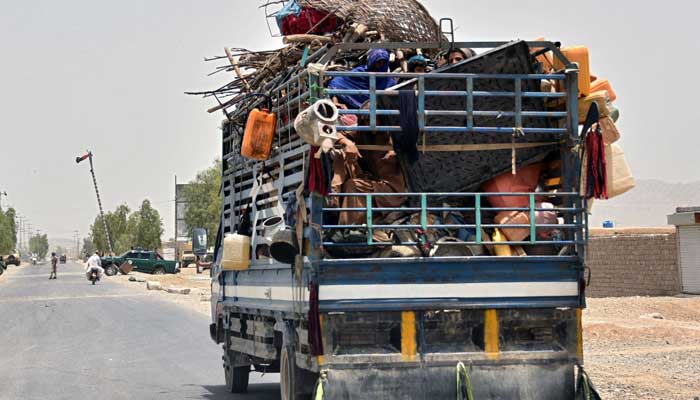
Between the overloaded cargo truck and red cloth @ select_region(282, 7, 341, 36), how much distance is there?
1829 millimetres

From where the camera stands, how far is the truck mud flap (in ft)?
23.7

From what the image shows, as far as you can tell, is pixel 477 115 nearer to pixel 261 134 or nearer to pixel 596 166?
pixel 596 166

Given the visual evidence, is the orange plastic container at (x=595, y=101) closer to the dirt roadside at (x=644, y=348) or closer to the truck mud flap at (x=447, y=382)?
the truck mud flap at (x=447, y=382)

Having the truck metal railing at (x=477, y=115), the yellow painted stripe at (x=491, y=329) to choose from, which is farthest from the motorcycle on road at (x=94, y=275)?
the yellow painted stripe at (x=491, y=329)

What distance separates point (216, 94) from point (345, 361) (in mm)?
4830

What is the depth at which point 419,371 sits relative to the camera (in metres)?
7.29

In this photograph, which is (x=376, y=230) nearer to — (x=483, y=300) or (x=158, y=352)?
(x=483, y=300)

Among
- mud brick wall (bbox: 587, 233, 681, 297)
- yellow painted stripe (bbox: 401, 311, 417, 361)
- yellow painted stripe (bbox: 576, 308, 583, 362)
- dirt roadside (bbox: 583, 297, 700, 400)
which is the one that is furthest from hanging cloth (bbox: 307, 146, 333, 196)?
mud brick wall (bbox: 587, 233, 681, 297)

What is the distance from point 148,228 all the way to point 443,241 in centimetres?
14091

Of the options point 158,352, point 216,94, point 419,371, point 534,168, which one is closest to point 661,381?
point 534,168

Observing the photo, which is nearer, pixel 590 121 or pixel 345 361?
pixel 345 361

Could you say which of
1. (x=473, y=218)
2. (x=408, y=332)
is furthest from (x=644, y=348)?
(x=408, y=332)

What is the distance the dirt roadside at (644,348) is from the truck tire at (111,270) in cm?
3958

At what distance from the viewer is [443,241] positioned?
7453 millimetres
